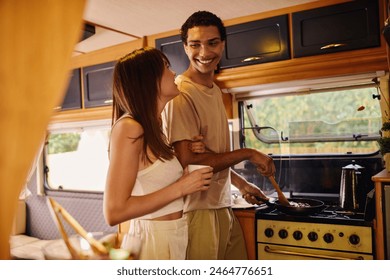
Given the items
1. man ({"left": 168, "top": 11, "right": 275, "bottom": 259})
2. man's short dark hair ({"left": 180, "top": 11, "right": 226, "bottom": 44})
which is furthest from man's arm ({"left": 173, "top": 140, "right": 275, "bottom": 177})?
man's short dark hair ({"left": 180, "top": 11, "right": 226, "bottom": 44})

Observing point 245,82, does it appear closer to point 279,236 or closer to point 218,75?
point 218,75

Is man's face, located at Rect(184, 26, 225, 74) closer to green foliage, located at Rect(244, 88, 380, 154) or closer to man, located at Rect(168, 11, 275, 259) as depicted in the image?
man, located at Rect(168, 11, 275, 259)

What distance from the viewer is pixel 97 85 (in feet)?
6.68

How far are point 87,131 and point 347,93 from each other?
1.19 m

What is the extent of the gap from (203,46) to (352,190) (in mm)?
809

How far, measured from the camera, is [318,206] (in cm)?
142

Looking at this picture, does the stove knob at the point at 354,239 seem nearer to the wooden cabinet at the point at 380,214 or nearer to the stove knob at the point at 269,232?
the wooden cabinet at the point at 380,214

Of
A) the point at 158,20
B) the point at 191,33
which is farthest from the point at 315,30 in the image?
the point at 158,20

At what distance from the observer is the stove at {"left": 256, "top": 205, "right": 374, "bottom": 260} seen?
4.39 feet

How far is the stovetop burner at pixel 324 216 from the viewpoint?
1361mm

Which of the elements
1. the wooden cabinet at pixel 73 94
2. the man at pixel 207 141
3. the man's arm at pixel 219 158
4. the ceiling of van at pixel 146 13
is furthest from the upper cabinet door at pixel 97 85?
the man's arm at pixel 219 158

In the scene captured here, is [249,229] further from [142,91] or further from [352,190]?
[142,91]

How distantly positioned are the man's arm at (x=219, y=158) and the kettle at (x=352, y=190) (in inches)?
12.7
